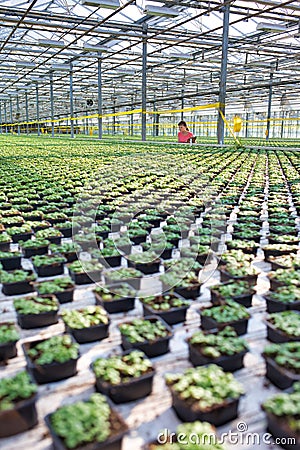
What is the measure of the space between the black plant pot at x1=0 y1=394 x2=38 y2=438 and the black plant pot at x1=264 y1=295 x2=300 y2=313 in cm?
208

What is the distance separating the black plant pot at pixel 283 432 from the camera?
76.7 inches

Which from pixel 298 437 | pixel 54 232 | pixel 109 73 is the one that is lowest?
pixel 298 437

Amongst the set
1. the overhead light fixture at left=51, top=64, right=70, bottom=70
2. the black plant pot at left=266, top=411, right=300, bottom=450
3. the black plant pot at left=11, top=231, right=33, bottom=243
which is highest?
the overhead light fixture at left=51, top=64, right=70, bottom=70

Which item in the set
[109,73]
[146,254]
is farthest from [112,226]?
[109,73]

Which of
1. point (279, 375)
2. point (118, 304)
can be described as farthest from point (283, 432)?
point (118, 304)

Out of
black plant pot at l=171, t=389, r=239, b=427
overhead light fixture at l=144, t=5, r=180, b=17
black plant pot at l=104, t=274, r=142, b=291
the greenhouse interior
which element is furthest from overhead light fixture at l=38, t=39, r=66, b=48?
black plant pot at l=171, t=389, r=239, b=427

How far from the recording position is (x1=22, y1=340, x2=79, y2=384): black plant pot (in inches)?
95.3

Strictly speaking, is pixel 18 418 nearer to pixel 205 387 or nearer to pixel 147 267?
pixel 205 387

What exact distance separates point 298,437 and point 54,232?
3.78 m

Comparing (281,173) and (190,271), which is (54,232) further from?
(281,173)

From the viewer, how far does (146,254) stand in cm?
440

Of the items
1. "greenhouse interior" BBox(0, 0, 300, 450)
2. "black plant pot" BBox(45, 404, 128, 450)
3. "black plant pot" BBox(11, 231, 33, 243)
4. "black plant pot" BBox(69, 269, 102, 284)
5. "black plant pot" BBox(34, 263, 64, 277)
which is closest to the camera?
"black plant pot" BBox(45, 404, 128, 450)

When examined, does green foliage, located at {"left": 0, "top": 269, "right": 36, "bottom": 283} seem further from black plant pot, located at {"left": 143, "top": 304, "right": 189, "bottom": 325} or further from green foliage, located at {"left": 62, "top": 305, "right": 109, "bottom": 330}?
black plant pot, located at {"left": 143, "top": 304, "right": 189, "bottom": 325}

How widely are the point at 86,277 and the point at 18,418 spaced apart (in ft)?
6.34
